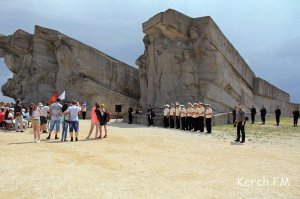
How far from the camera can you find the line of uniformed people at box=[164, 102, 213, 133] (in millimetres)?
15367

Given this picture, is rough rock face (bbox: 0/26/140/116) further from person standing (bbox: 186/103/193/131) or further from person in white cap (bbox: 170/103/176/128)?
person standing (bbox: 186/103/193/131)

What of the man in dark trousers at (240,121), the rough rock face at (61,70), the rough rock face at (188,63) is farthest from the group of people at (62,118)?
the rough rock face at (61,70)

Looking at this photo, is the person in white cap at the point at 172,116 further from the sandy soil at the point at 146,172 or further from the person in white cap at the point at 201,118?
the sandy soil at the point at 146,172

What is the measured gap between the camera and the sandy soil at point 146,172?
16.3 feet

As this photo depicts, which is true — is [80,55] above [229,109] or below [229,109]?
above

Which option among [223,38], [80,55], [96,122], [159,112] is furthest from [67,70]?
[96,122]

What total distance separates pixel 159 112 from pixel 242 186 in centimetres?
1797

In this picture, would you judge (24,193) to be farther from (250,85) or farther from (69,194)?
(250,85)

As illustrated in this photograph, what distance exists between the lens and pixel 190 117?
16734 millimetres

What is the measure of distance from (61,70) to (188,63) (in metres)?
13.1

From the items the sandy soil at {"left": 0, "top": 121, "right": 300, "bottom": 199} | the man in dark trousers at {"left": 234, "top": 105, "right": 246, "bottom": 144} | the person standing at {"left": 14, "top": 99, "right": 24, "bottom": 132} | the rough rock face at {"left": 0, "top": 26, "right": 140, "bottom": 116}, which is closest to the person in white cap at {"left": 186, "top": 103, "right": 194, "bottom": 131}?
the man in dark trousers at {"left": 234, "top": 105, "right": 246, "bottom": 144}

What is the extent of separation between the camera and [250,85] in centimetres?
2759

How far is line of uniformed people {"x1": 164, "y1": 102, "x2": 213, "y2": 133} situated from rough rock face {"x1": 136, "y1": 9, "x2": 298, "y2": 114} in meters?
4.35

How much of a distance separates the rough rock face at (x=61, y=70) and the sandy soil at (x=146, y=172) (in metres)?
19.8
